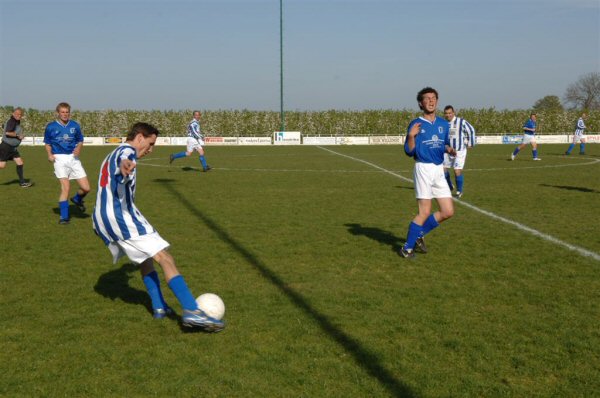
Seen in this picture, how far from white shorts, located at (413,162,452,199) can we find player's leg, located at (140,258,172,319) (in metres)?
3.86

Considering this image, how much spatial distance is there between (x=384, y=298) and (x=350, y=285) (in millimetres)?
590

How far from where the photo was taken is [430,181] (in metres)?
7.58

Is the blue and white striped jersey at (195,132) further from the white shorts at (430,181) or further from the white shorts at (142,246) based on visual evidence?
the white shorts at (142,246)

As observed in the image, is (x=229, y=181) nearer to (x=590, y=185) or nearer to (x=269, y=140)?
(x=590, y=185)

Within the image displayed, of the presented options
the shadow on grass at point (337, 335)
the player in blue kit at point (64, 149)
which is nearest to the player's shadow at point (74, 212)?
the player in blue kit at point (64, 149)

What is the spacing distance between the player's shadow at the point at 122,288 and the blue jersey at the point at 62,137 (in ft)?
14.4

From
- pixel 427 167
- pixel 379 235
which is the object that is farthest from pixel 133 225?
pixel 379 235

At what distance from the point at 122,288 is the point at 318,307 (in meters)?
2.36

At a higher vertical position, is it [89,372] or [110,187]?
[110,187]

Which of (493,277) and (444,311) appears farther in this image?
(493,277)

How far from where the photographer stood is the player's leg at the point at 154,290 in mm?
5316

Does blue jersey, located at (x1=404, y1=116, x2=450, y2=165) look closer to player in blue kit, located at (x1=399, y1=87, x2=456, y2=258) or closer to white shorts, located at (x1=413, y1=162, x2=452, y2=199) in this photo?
player in blue kit, located at (x1=399, y1=87, x2=456, y2=258)

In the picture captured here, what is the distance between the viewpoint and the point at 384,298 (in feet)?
19.3

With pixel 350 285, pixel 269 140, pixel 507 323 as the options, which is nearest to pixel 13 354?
pixel 350 285
